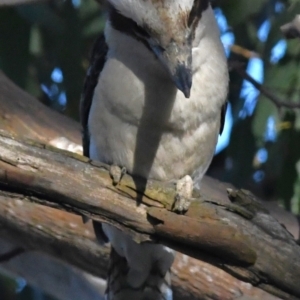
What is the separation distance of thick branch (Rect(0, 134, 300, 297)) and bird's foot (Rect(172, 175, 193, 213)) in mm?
15

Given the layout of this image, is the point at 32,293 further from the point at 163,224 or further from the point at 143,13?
the point at 143,13

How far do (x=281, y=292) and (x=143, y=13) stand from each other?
0.56 m

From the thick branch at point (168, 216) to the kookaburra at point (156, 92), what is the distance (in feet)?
0.58

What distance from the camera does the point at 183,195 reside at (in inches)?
55.4

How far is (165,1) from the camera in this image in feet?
4.25

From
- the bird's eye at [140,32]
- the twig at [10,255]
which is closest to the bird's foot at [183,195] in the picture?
the bird's eye at [140,32]

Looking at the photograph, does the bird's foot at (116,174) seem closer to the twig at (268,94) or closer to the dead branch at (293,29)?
the dead branch at (293,29)

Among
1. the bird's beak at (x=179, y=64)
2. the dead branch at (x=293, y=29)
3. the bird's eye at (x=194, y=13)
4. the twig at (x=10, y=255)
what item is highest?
the dead branch at (x=293, y=29)

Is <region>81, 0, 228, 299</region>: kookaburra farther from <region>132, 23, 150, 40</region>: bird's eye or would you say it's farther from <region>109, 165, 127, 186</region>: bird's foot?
<region>109, 165, 127, 186</region>: bird's foot

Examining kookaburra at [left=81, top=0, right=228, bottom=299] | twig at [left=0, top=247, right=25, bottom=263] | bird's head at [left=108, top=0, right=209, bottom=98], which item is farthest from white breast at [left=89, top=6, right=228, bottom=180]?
twig at [left=0, top=247, right=25, bottom=263]

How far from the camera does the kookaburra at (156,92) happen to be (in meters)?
1.33

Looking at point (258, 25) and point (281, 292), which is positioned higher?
point (258, 25)

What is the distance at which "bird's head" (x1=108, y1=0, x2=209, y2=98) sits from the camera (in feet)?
4.26

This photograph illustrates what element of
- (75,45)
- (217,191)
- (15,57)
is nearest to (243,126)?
(217,191)
